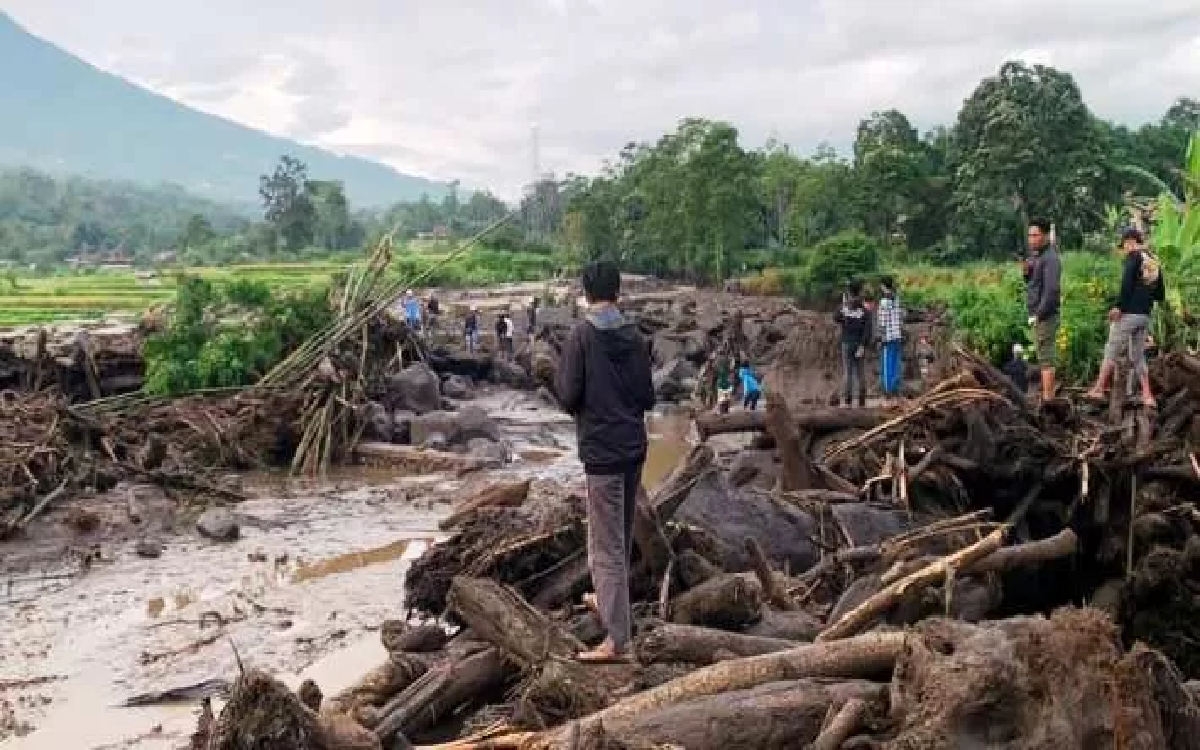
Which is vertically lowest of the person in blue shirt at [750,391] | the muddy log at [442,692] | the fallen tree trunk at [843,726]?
the person in blue shirt at [750,391]

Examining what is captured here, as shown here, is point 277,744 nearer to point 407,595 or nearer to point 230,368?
point 407,595

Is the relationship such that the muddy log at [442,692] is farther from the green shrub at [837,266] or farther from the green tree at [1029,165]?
the green tree at [1029,165]

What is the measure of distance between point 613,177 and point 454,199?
240ft

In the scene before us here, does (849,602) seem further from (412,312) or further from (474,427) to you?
(412,312)

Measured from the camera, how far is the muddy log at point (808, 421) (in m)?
11.3

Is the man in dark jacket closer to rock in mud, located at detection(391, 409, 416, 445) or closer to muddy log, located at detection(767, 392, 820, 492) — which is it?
muddy log, located at detection(767, 392, 820, 492)

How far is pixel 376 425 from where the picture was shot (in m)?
24.4

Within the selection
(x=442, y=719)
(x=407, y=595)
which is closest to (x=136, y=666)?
(x=407, y=595)

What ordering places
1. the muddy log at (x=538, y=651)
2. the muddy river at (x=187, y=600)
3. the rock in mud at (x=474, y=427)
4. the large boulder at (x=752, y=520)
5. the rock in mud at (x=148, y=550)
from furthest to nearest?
1. the rock in mud at (x=474, y=427)
2. the rock in mud at (x=148, y=550)
3. the muddy river at (x=187, y=600)
4. the large boulder at (x=752, y=520)
5. the muddy log at (x=538, y=651)

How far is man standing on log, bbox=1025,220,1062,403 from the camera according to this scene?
12336 mm

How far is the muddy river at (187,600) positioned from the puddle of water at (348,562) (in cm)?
3

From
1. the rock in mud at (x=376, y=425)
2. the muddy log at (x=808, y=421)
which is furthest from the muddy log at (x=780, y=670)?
the rock in mud at (x=376, y=425)

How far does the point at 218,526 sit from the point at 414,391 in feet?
34.0

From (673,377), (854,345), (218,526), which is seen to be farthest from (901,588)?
(673,377)
